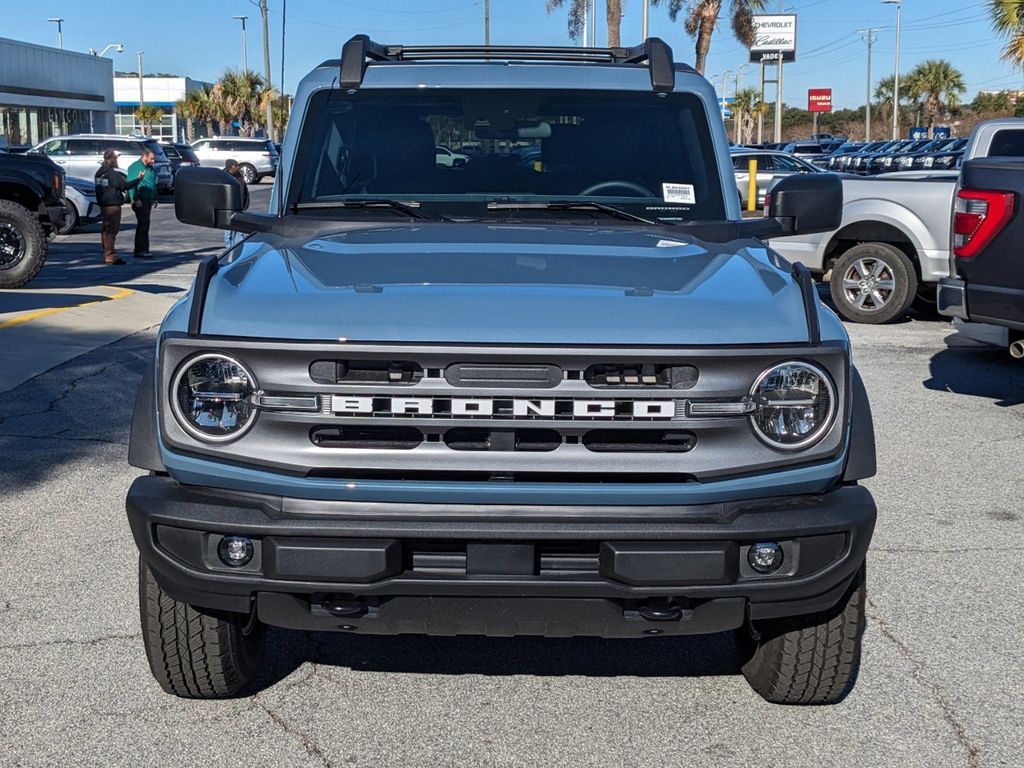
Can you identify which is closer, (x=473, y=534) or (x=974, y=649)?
(x=473, y=534)

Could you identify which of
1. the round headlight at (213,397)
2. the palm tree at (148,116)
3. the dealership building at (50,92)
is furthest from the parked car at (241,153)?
the round headlight at (213,397)

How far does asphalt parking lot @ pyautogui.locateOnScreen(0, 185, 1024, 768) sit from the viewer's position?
369 centimetres

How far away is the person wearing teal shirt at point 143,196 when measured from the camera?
19.5 metres

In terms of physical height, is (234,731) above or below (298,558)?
below

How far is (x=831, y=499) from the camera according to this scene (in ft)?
11.0

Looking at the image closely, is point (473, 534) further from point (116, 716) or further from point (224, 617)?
point (116, 716)

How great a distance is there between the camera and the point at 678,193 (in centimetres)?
472

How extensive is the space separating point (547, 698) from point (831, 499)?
1.18 m

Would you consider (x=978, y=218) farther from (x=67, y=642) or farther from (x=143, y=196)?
(x=143, y=196)

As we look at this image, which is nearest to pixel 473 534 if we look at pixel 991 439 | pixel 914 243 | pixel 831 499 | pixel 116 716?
pixel 831 499

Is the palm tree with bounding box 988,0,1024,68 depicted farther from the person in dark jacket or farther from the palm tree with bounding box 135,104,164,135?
the palm tree with bounding box 135,104,164,135

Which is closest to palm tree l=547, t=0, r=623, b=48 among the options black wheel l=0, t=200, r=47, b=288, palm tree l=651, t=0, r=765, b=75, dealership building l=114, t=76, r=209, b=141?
palm tree l=651, t=0, r=765, b=75

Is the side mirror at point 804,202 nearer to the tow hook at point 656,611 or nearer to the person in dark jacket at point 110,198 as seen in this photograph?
the tow hook at point 656,611

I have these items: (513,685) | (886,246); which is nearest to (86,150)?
(886,246)
